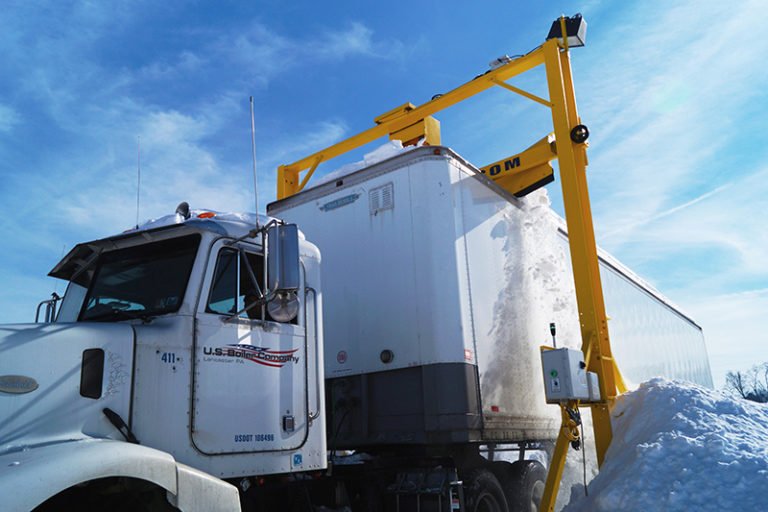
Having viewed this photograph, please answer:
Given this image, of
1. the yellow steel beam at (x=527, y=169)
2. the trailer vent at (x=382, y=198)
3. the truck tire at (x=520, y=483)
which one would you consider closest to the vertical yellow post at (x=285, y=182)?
the yellow steel beam at (x=527, y=169)

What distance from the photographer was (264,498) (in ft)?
15.1

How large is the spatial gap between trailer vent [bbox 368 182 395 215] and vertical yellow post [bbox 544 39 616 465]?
7.74ft

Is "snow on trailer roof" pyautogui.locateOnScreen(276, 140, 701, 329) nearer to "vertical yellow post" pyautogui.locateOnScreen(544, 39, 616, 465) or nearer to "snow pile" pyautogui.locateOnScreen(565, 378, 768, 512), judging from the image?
"vertical yellow post" pyautogui.locateOnScreen(544, 39, 616, 465)

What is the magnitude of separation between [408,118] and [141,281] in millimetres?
5476

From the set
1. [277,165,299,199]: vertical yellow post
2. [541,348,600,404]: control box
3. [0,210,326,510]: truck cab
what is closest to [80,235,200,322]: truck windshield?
[0,210,326,510]: truck cab

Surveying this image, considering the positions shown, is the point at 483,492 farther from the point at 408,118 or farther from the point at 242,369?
the point at 408,118

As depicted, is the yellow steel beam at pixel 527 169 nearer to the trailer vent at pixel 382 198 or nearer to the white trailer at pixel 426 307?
the white trailer at pixel 426 307

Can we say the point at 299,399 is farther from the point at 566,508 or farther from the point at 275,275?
the point at 566,508

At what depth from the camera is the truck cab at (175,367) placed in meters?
3.31

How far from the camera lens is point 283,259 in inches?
160

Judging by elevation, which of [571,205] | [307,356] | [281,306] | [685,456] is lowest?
[685,456]

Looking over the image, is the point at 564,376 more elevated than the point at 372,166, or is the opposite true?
the point at 372,166

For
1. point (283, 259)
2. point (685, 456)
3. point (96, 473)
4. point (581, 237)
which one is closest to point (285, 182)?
point (581, 237)

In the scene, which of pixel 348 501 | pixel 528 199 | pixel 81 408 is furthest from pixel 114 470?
pixel 528 199
